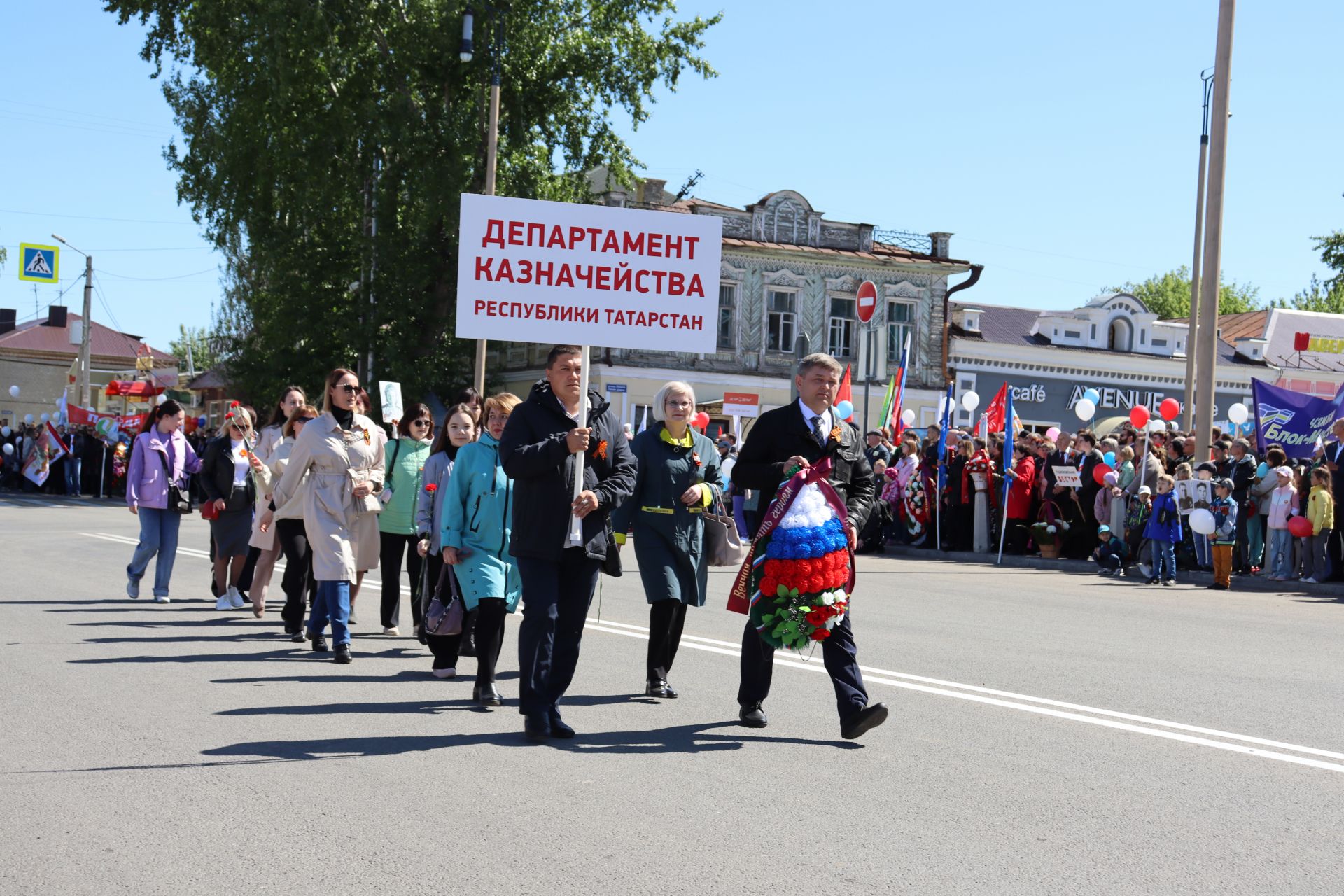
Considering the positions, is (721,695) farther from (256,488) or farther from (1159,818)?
(256,488)

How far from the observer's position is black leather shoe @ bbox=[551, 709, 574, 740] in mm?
7211

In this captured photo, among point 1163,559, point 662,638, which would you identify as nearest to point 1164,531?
point 1163,559

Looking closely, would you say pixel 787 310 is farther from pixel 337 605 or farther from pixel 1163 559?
pixel 337 605

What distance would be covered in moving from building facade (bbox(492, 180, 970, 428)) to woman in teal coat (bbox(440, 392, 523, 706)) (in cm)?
3549

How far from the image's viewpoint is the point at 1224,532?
18188 mm

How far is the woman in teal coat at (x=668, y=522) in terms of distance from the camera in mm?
8617

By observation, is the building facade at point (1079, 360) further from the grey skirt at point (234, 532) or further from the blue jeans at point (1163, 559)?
the grey skirt at point (234, 532)

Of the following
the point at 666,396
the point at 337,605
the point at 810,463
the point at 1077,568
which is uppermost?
the point at 666,396

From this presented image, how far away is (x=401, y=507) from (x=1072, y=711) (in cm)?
522

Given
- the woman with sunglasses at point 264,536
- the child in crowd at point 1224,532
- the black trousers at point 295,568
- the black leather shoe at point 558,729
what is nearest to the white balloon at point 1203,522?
the child in crowd at point 1224,532

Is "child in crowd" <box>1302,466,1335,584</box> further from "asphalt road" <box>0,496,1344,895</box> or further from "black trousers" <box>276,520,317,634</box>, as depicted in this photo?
"black trousers" <box>276,520,317,634</box>

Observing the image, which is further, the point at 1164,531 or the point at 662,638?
the point at 1164,531

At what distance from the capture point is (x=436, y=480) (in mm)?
10039

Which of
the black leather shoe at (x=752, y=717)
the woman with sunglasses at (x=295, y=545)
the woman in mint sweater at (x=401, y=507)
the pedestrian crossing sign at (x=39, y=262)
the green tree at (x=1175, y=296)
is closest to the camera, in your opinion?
the black leather shoe at (x=752, y=717)
